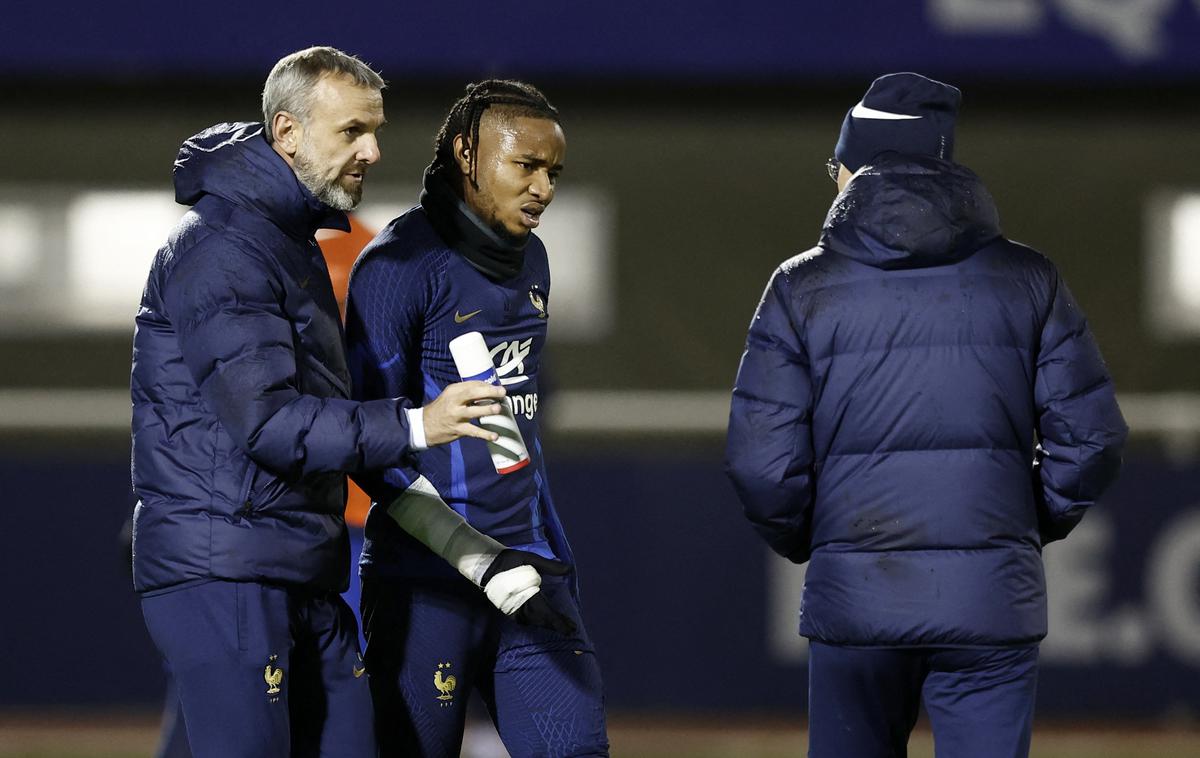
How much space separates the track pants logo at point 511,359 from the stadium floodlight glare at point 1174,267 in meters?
4.22

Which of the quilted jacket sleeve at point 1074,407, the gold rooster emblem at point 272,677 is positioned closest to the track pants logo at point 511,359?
the gold rooster emblem at point 272,677

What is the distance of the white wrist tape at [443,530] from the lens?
3381mm

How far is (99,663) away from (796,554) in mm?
4432

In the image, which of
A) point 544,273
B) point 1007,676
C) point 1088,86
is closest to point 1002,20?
point 1088,86

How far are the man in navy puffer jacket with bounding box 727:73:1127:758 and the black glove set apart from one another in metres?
0.42

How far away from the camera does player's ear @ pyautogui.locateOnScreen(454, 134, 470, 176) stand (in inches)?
142

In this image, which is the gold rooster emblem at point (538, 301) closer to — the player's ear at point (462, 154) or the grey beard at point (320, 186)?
the player's ear at point (462, 154)

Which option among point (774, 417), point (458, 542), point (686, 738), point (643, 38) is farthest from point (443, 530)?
point (643, 38)

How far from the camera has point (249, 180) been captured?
3.22 metres

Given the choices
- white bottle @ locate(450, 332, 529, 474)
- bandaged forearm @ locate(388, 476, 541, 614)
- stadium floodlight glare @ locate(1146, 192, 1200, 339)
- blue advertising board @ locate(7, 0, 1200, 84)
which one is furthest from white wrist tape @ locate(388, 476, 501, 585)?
stadium floodlight glare @ locate(1146, 192, 1200, 339)

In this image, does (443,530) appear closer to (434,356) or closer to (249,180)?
(434,356)

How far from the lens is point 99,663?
711cm

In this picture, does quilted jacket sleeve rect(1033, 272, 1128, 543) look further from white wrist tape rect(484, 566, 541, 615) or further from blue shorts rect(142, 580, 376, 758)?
blue shorts rect(142, 580, 376, 758)

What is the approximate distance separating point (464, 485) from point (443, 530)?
164mm
